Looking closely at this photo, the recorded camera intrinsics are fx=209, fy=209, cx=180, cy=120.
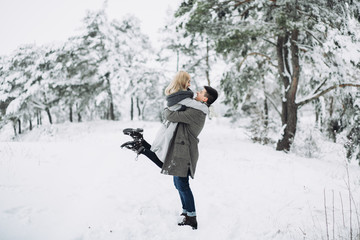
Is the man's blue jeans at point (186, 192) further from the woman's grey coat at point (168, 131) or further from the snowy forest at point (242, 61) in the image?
the snowy forest at point (242, 61)

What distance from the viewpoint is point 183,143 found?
2.72m

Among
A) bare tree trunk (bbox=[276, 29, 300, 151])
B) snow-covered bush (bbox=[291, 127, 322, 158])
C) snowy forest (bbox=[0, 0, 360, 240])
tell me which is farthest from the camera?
snow-covered bush (bbox=[291, 127, 322, 158])

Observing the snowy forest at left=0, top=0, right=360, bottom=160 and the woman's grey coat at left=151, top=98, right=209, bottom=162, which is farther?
the snowy forest at left=0, top=0, right=360, bottom=160

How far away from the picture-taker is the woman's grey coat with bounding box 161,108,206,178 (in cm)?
268

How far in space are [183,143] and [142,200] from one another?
1.47m

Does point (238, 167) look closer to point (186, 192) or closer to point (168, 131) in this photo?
point (186, 192)

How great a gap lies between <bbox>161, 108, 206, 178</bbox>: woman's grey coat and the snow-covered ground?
0.88m

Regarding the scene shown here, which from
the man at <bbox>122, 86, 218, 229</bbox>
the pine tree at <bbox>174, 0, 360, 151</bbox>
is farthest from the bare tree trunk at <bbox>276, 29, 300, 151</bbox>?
the man at <bbox>122, 86, 218, 229</bbox>

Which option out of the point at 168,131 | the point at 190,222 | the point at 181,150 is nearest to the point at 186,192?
the point at 190,222

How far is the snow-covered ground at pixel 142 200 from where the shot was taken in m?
2.64

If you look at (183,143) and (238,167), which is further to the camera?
(238,167)

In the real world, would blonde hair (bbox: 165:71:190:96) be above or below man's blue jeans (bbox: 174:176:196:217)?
above

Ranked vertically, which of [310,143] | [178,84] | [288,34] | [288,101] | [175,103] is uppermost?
[288,34]

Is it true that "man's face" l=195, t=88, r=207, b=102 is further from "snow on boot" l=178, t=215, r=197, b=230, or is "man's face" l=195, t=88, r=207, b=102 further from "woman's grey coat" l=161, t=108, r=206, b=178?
"snow on boot" l=178, t=215, r=197, b=230
